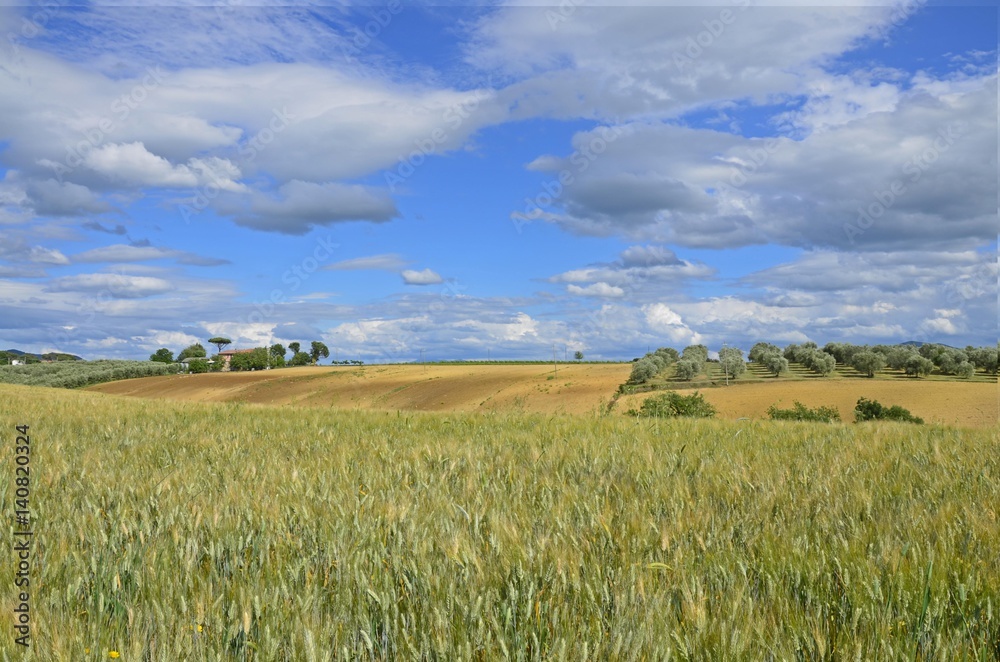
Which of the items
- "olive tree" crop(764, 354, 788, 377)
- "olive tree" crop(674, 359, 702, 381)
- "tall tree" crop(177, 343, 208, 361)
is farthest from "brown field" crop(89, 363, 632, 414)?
"tall tree" crop(177, 343, 208, 361)

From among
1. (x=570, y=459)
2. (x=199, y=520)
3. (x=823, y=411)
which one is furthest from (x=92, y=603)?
(x=823, y=411)

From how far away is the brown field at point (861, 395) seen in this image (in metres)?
29.5

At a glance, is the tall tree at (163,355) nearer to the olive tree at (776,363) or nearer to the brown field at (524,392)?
the brown field at (524,392)

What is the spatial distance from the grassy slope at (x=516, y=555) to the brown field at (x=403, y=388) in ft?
95.1

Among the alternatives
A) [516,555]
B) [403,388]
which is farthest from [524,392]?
[516,555]

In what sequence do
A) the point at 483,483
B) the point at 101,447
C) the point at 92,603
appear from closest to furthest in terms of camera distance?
the point at 92,603, the point at 483,483, the point at 101,447

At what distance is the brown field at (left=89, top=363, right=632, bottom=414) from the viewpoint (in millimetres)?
41906

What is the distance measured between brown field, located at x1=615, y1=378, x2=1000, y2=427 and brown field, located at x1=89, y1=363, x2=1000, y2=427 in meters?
0.04

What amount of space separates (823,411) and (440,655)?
26.3 metres

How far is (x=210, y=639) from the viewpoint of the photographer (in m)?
2.63

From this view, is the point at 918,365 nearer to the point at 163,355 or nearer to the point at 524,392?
the point at 524,392

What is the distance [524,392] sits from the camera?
1801 inches

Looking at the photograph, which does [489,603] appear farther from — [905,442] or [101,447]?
[905,442]

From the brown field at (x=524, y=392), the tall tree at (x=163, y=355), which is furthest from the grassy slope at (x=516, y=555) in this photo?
the tall tree at (x=163, y=355)
